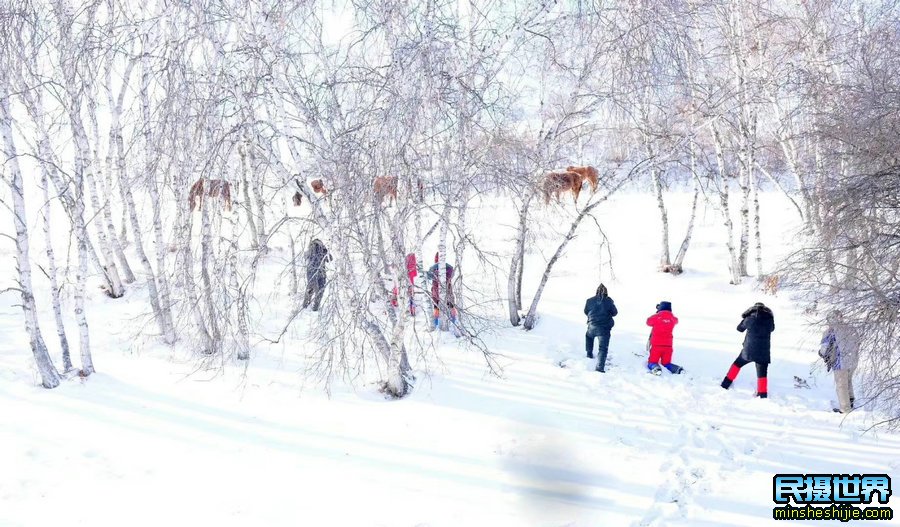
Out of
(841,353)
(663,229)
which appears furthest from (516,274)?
(663,229)

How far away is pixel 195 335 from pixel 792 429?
8.46m

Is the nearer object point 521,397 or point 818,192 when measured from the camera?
point 521,397

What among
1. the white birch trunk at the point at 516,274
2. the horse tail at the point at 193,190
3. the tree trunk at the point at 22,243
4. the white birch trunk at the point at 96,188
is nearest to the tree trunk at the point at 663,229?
the white birch trunk at the point at 516,274

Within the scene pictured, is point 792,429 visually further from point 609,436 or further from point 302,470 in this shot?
point 302,470

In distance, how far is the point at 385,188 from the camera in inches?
251

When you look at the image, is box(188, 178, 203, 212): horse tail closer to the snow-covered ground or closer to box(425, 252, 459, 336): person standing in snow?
the snow-covered ground

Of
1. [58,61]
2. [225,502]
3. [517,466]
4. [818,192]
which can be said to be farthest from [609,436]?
[58,61]

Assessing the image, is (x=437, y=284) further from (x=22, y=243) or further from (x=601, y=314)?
(x=22, y=243)

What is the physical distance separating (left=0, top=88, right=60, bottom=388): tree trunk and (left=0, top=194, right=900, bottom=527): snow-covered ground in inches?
12.2

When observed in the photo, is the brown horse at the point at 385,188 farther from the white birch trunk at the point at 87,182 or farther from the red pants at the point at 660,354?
the red pants at the point at 660,354

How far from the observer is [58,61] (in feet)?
22.9

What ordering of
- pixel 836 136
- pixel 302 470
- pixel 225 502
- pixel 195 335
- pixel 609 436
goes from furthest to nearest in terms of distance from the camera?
1. pixel 195 335
2. pixel 836 136
3. pixel 609 436
4. pixel 302 470
5. pixel 225 502

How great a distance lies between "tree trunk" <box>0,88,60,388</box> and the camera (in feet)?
21.5

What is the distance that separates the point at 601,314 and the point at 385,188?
13.3 ft
